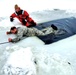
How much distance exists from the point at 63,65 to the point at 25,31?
1.41 metres

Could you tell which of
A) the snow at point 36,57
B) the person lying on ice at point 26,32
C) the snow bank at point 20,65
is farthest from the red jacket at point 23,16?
the snow bank at point 20,65

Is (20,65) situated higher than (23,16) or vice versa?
(20,65)

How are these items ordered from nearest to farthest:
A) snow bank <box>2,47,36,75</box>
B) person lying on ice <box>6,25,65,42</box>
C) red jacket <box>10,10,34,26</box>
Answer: snow bank <box>2,47,36,75</box> < person lying on ice <box>6,25,65,42</box> < red jacket <box>10,10,34,26</box>

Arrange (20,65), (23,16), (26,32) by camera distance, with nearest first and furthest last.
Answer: (20,65) < (26,32) < (23,16)

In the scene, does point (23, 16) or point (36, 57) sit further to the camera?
point (23, 16)

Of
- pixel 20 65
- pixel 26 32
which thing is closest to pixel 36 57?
pixel 20 65

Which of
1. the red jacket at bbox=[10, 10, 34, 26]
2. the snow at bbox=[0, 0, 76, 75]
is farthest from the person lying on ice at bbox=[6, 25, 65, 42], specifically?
the red jacket at bbox=[10, 10, 34, 26]

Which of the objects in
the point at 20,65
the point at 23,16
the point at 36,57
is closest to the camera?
the point at 20,65

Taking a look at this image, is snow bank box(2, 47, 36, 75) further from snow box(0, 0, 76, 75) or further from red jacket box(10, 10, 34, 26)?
red jacket box(10, 10, 34, 26)

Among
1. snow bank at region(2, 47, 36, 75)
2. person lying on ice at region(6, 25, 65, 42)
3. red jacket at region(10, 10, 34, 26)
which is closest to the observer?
snow bank at region(2, 47, 36, 75)

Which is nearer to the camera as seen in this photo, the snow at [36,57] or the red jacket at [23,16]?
the snow at [36,57]

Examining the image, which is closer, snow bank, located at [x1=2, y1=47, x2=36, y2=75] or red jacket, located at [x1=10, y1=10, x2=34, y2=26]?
snow bank, located at [x1=2, y1=47, x2=36, y2=75]

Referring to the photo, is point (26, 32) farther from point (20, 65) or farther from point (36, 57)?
point (20, 65)

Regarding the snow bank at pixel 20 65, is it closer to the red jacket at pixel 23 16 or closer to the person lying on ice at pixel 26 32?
the person lying on ice at pixel 26 32
